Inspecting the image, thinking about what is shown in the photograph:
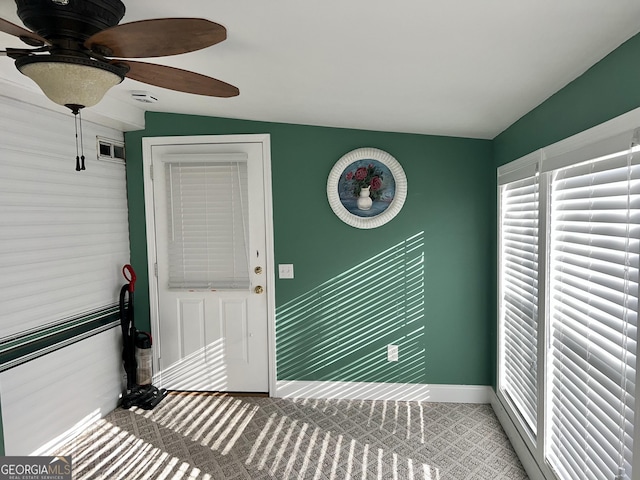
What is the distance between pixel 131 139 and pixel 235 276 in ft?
4.76

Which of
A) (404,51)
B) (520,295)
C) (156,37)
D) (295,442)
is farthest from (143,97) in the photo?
(520,295)

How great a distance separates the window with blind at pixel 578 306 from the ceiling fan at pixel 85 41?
149cm

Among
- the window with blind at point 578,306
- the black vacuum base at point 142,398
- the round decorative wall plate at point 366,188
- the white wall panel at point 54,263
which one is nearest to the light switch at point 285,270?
the round decorative wall plate at point 366,188

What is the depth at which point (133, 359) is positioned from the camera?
11.5ft

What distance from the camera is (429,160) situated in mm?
3367

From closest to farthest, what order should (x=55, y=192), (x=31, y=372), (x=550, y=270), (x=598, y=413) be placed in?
1. (x=598, y=413)
2. (x=550, y=270)
3. (x=31, y=372)
4. (x=55, y=192)

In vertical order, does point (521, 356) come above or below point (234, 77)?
below

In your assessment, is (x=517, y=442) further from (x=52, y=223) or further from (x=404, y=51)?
(x=52, y=223)

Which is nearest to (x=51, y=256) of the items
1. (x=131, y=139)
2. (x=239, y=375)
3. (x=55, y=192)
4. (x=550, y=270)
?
(x=55, y=192)

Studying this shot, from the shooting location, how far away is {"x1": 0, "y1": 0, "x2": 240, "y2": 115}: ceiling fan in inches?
50.5

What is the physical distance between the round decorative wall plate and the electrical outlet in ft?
3.31

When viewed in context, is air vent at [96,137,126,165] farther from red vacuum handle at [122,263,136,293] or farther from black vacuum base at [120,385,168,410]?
black vacuum base at [120,385,168,410]

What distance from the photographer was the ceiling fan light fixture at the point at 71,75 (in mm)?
1329

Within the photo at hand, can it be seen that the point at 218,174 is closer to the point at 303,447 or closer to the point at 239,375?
the point at 239,375
